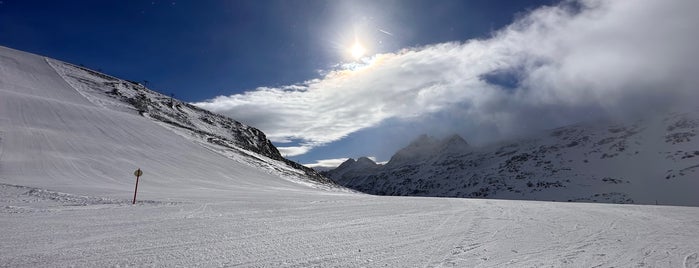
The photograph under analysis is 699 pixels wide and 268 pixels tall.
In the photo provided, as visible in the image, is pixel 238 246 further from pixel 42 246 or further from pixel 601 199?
pixel 601 199

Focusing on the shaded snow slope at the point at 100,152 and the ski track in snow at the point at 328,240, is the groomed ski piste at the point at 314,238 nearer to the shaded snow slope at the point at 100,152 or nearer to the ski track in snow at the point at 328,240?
the ski track in snow at the point at 328,240

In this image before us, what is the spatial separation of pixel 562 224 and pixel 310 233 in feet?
28.1

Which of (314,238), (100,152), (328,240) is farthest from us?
(100,152)

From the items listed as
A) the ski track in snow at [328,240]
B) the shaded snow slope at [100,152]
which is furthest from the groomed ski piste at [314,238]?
the shaded snow slope at [100,152]

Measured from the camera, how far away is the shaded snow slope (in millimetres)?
28922

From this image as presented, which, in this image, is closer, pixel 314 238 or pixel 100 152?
pixel 314 238

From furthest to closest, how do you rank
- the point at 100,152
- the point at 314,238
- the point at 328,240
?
the point at 100,152 < the point at 314,238 < the point at 328,240

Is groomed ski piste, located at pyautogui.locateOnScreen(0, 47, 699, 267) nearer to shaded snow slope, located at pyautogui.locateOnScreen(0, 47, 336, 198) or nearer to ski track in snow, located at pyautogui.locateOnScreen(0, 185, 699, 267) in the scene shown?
ski track in snow, located at pyautogui.locateOnScreen(0, 185, 699, 267)

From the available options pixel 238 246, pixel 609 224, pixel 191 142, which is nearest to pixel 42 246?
pixel 238 246

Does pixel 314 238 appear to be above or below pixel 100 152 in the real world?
below

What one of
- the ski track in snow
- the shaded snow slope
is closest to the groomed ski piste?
the ski track in snow

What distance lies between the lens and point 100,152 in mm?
40656

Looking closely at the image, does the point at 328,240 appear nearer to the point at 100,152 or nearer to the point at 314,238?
the point at 314,238

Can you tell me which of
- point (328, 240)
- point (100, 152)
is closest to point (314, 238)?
point (328, 240)
